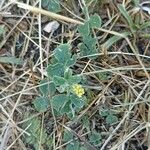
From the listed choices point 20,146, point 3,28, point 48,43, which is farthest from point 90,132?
point 3,28

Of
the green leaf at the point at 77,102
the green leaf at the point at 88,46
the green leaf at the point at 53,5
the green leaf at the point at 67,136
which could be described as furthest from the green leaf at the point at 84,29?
the green leaf at the point at 67,136

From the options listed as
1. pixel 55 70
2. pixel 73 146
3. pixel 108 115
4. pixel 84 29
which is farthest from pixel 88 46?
pixel 73 146

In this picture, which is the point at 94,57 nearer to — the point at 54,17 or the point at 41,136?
the point at 54,17

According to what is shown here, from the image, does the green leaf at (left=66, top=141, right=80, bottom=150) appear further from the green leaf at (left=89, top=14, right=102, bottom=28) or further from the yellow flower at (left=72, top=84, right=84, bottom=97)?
the green leaf at (left=89, top=14, right=102, bottom=28)

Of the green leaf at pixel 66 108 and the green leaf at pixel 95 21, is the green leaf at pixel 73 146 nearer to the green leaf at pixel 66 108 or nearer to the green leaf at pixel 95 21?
the green leaf at pixel 66 108

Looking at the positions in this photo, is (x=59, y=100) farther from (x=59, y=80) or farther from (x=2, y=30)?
(x=2, y=30)

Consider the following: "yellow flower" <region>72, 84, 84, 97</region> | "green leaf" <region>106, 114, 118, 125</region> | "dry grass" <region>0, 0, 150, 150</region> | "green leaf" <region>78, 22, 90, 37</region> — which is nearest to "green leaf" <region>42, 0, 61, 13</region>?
"dry grass" <region>0, 0, 150, 150</region>
